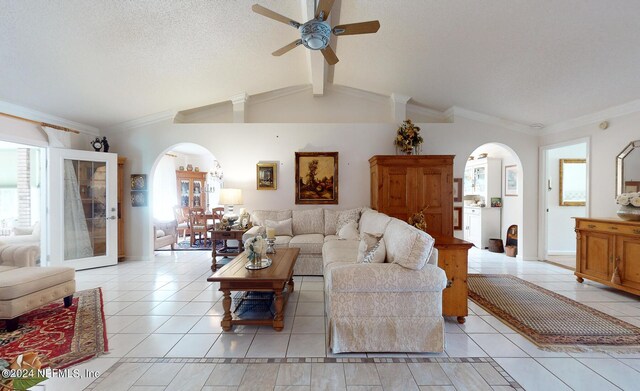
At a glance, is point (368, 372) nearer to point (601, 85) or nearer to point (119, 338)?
point (119, 338)

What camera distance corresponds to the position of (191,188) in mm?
8766

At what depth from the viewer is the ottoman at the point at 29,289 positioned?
8.36ft

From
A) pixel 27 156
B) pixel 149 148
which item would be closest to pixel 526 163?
pixel 149 148

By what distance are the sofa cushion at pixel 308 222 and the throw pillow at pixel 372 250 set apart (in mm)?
2289

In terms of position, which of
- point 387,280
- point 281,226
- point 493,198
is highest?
point 493,198

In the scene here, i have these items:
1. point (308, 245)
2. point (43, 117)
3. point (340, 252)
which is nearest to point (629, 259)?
point (340, 252)

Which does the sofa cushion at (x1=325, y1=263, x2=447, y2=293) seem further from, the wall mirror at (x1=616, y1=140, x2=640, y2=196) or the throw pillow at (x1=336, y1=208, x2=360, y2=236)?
the wall mirror at (x1=616, y1=140, x2=640, y2=196)

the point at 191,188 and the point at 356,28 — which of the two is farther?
the point at 191,188

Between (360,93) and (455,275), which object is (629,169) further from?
(360,93)

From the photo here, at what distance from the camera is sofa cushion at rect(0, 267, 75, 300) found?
2.55 m

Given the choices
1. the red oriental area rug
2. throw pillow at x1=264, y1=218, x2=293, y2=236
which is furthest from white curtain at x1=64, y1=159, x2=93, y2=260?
throw pillow at x1=264, y1=218, x2=293, y2=236

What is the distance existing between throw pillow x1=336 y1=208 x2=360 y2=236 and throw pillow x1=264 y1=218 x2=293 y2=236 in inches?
34.9

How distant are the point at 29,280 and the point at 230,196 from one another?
2734mm

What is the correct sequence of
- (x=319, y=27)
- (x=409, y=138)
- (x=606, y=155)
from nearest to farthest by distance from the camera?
(x=319, y=27)
(x=606, y=155)
(x=409, y=138)
